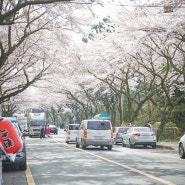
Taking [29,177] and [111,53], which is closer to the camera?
[29,177]

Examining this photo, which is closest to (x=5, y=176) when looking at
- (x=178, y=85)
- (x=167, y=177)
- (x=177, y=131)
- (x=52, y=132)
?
(x=167, y=177)

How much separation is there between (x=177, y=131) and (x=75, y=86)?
79.7 ft

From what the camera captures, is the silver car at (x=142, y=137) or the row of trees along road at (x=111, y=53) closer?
the row of trees along road at (x=111, y=53)

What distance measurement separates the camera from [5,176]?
41.5 feet

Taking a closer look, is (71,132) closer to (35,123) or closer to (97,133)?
(97,133)

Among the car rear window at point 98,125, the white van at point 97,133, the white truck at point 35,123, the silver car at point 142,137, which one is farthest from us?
the white truck at point 35,123

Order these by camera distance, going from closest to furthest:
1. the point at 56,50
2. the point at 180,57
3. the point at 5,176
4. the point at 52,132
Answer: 1. the point at 5,176
2. the point at 56,50
3. the point at 180,57
4. the point at 52,132

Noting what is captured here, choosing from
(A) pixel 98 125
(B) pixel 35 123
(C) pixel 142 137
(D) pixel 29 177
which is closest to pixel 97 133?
(A) pixel 98 125

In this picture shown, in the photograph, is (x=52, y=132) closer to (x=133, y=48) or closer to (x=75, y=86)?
(x=75, y=86)

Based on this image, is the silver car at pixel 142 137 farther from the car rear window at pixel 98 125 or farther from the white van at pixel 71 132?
the white van at pixel 71 132

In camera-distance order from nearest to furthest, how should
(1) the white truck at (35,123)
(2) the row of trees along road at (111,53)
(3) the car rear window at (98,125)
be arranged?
(2) the row of trees along road at (111,53)
(3) the car rear window at (98,125)
(1) the white truck at (35,123)

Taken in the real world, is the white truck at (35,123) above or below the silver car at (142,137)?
above

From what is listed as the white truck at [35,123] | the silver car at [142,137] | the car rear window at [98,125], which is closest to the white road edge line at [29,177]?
the car rear window at [98,125]

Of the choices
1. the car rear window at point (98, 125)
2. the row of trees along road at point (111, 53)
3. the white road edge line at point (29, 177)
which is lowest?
the white road edge line at point (29, 177)
